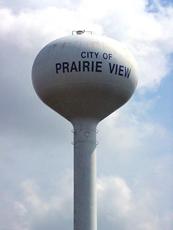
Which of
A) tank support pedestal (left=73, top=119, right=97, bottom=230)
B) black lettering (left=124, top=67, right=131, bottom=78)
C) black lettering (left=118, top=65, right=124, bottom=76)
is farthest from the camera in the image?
black lettering (left=124, top=67, right=131, bottom=78)

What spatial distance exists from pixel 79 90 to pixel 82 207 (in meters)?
5.52

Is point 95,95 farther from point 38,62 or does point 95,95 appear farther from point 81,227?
point 81,227

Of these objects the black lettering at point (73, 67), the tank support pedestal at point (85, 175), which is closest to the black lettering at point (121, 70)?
the black lettering at point (73, 67)

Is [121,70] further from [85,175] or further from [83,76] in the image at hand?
[85,175]

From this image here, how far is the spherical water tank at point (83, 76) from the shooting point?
29141mm

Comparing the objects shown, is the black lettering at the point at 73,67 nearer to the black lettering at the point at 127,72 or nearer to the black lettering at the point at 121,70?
the black lettering at the point at 121,70

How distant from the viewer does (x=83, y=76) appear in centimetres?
2914

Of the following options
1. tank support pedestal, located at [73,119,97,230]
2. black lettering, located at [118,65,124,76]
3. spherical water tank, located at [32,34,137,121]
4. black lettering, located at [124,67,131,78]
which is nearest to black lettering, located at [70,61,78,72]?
spherical water tank, located at [32,34,137,121]

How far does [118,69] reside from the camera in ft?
96.9

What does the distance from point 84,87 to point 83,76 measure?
1.69 ft

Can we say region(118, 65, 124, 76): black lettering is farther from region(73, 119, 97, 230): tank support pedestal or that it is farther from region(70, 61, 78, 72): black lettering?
region(73, 119, 97, 230): tank support pedestal

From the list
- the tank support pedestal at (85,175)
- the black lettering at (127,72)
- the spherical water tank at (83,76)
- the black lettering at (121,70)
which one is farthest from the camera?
the black lettering at (127,72)

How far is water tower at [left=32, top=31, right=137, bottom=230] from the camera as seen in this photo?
95.7ft

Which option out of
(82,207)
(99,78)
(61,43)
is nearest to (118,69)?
(99,78)
